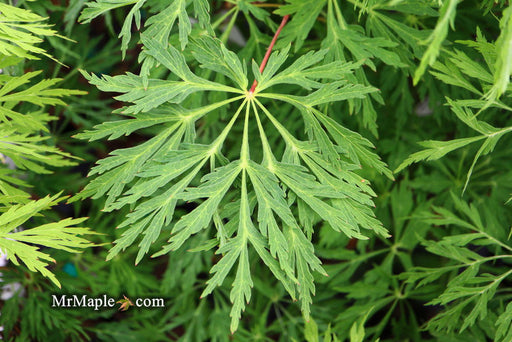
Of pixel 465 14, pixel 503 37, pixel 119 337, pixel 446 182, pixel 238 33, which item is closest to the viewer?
pixel 503 37

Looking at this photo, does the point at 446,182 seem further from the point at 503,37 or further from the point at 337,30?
the point at 503,37

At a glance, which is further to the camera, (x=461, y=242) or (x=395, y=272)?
(x=395, y=272)

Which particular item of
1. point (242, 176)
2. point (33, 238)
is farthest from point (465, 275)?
point (33, 238)

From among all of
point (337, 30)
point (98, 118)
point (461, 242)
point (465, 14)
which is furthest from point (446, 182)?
point (98, 118)

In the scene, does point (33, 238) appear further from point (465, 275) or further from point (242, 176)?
point (465, 275)

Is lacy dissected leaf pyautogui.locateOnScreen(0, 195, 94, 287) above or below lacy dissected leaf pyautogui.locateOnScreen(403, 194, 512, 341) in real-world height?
above

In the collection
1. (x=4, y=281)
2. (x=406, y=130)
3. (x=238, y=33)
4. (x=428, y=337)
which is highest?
(x=238, y=33)

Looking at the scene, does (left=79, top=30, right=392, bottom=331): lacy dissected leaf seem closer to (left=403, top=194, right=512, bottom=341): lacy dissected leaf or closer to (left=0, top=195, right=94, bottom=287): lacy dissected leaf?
(left=0, top=195, right=94, bottom=287): lacy dissected leaf

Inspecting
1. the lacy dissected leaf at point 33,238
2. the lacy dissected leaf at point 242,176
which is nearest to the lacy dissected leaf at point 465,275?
the lacy dissected leaf at point 242,176

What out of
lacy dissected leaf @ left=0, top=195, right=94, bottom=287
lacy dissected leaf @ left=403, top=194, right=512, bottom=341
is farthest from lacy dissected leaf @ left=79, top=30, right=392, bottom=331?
lacy dissected leaf @ left=403, top=194, right=512, bottom=341

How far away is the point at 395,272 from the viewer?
152cm

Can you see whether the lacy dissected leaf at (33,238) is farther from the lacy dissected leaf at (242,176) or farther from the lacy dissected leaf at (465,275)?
the lacy dissected leaf at (465,275)

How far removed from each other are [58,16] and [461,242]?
3.59 ft

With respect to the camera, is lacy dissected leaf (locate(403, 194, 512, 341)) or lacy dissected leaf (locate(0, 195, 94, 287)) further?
lacy dissected leaf (locate(403, 194, 512, 341))
